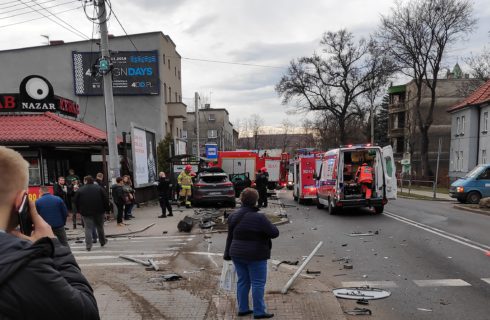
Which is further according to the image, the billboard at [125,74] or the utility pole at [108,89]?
the billboard at [125,74]

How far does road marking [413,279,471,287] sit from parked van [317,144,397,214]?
890 centimetres

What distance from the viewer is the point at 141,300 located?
6.00 metres

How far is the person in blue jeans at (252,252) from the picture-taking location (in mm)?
5090

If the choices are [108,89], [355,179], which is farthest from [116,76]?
[355,179]

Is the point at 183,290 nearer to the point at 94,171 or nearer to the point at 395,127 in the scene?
the point at 94,171

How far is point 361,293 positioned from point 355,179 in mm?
11062

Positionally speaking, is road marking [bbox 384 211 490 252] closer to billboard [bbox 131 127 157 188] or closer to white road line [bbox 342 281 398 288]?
white road line [bbox 342 281 398 288]

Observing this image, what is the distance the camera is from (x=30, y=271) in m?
1.48

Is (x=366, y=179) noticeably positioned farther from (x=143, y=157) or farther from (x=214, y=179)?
(x=143, y=157)

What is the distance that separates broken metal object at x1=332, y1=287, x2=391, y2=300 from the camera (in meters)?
6.11

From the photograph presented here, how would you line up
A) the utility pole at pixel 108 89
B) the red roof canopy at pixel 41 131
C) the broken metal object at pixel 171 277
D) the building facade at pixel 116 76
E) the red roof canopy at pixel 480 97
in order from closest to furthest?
the broken metal object at pixel 171 277
the utility pole at pixel 108 89
the red roof canopy at pixel 41 131
the red roof canopy at pixel 480 97
the building facade at pixel 116 76

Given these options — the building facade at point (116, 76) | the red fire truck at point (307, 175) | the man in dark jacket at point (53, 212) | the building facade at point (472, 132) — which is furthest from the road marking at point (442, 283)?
the building facade at point (472, 132)

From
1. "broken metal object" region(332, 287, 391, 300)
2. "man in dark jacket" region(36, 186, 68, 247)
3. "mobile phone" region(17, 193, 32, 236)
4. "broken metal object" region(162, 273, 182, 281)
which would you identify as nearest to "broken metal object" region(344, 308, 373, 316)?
"broken metal object" region(332, 287, 391, 300)

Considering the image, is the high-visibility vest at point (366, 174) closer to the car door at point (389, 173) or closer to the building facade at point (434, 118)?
the car door at point (389, 173)
